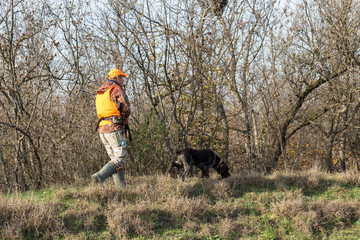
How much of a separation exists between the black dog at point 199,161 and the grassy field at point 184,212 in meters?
0.73

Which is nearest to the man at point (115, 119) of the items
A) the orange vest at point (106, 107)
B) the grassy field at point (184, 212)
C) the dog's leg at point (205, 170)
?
the orange vest at point (106, 107)

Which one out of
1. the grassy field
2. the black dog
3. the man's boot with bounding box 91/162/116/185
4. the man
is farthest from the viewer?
the black dog

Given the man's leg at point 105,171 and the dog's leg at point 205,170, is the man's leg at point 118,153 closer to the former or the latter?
the man's leg at point 105,171

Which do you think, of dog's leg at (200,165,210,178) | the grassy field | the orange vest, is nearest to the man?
the orange vest

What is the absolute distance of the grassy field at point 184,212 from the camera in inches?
167

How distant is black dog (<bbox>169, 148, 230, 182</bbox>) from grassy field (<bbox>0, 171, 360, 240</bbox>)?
2.40 feet

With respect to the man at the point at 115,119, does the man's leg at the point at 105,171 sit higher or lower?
lower

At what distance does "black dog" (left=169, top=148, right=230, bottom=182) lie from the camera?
669 centimetres

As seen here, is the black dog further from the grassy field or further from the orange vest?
the orange vest

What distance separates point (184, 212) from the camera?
479 cm

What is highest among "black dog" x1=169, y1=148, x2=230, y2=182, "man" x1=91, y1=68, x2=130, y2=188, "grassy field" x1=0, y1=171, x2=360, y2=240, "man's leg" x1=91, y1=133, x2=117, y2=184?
"man" x1=91, y1=68, x2=130, y2=188

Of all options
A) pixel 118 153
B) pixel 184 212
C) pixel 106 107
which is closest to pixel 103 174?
pixel 118 153

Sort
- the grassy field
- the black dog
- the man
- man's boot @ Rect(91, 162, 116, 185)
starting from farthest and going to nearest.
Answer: the black dog
the man
man's boot @ Rect(91, 162, 116, 185)
the grassy field

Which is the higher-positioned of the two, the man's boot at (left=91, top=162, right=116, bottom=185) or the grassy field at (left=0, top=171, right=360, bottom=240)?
the man's boot at (left=91, top=162, right=116, bottom=185)
